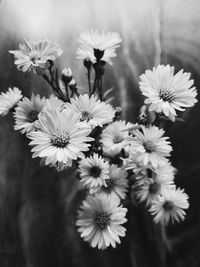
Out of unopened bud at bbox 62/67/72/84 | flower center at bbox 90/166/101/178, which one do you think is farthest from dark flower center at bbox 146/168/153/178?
unopened bud at bbox 62/67/72/84

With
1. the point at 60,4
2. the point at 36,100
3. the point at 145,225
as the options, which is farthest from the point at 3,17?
the point at 145,225

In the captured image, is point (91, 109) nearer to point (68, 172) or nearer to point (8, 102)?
point (8, 102)

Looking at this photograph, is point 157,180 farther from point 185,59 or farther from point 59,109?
point 185,59

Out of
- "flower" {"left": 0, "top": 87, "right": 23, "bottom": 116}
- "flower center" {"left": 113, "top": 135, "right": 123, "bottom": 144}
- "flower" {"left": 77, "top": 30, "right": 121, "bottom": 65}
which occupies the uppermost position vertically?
"flower" {"left": 77, "top": 30, "right": 121, "bottom": 65}

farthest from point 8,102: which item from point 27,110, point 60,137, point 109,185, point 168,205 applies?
point 168,205

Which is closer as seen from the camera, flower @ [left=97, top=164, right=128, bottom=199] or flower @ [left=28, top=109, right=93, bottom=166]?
flower @ [left=28, top=109, right=93, bottom=166]

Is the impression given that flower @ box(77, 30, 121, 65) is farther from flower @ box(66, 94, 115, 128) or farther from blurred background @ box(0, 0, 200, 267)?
blurred background @ box(0, 0, 200, 267)
